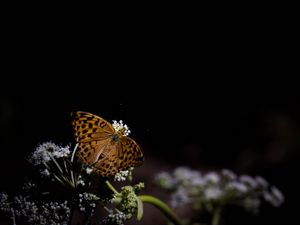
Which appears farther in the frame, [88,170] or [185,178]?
[185,178]

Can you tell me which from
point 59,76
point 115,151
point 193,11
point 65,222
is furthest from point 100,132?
point 193,11

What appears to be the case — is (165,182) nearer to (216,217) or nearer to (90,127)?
(216,217)

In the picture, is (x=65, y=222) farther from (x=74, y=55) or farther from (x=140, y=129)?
(x=74, y=55)

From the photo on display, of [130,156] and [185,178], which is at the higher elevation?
[185,178]

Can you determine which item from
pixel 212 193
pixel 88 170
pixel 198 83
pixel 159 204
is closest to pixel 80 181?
pixel 88 170

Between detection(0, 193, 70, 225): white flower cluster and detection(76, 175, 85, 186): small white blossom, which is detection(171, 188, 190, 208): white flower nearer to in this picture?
detection(76, 175, 85, 186): small white blossom

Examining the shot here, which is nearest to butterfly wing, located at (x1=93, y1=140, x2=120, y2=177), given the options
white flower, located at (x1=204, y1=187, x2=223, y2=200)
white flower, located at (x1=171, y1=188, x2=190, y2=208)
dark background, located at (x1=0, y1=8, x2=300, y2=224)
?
white flower, located at (x1=204, y1=187, x2=223, y2=200)
